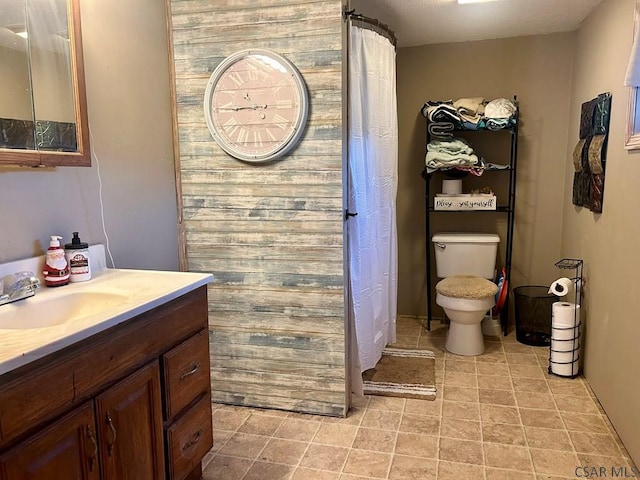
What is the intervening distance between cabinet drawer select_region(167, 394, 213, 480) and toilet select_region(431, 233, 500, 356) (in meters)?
1.78

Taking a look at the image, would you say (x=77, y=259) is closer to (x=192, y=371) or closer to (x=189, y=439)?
(x=192, y=371)

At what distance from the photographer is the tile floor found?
6.37ft

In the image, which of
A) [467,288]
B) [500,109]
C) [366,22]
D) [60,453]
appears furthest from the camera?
[500,109]

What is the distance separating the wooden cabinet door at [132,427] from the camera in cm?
131

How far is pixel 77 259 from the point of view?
5.52 feet

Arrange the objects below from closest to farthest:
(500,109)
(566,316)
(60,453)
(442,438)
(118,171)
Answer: (60,453)
(118,171)
(442,438)
(566,316)
(500,109)

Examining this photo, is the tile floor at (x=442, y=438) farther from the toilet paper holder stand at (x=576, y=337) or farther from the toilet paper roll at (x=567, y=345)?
the toilet paper roll at (x=567, y=345)

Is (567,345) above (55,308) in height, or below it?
below

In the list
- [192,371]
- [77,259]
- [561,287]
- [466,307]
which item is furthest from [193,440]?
[561,287]

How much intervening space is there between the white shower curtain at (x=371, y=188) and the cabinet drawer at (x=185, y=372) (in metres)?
0.86

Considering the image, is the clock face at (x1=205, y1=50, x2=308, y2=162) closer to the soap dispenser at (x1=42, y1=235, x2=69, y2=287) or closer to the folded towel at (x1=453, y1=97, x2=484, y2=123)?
the soap dispenser at (x1=42, y1=235, x2=69, y2=287)

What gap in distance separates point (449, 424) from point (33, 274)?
187cm

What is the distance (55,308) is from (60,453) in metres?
0.50

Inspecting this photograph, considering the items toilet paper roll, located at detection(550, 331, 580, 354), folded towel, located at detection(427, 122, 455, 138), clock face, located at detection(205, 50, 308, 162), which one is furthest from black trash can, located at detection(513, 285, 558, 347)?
clock face, located at detection(205, 50, 308, 162)
